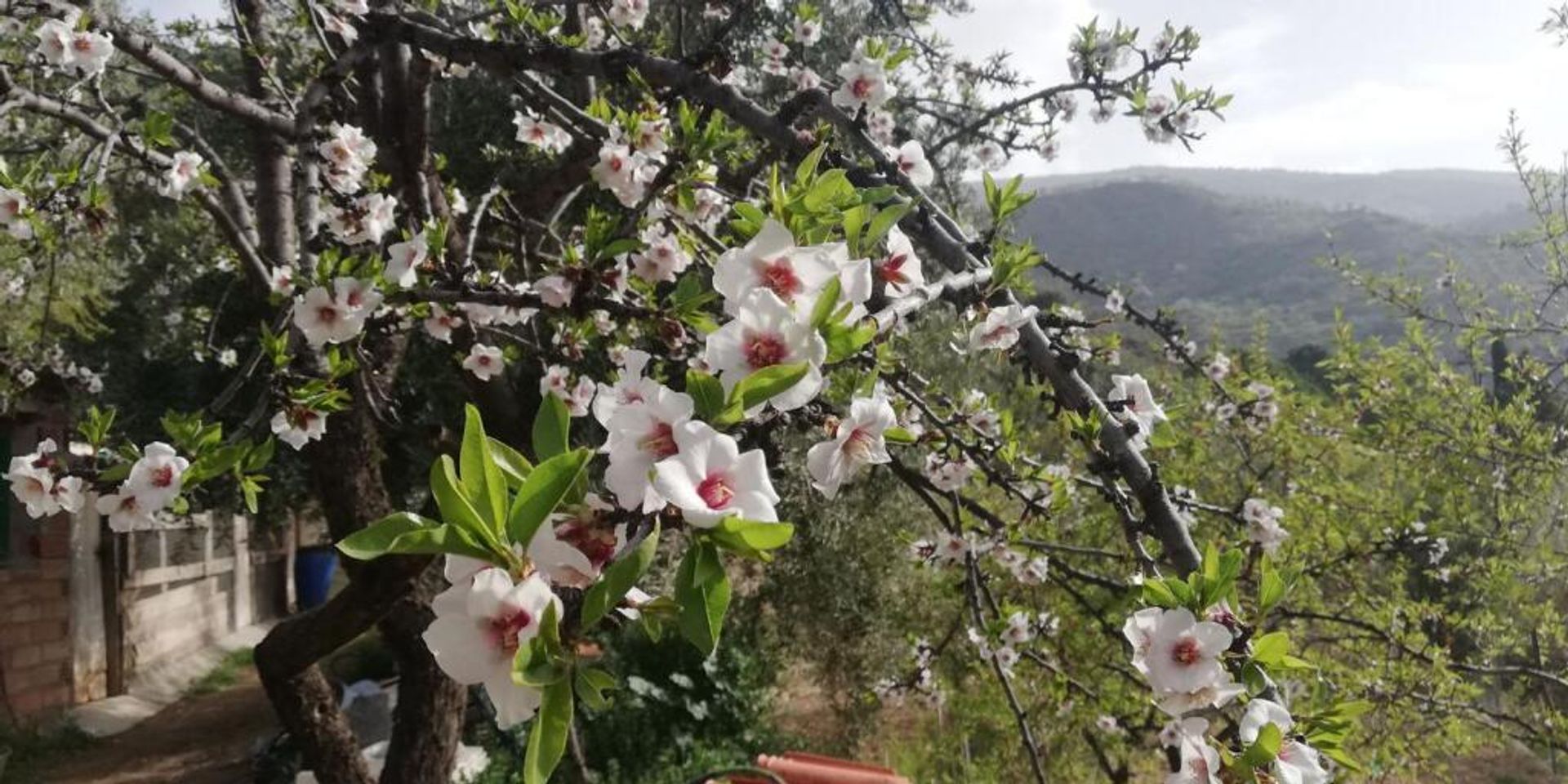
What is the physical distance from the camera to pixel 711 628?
72 cm

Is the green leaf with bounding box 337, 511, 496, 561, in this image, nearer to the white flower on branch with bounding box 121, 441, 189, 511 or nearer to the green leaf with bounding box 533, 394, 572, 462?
the green leaf with bounding box 533, 394, 572, 462

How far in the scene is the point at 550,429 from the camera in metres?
0.83

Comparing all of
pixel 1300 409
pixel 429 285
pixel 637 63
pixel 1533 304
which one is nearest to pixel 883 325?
pixel 637 63

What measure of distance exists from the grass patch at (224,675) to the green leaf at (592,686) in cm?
1070

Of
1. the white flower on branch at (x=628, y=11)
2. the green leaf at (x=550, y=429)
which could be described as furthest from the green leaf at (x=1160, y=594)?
the white flower on branch at (x=628, y=11)

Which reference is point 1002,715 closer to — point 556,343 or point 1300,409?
point 1300,409

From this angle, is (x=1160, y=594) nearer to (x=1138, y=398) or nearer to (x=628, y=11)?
(x=1138, y=398)

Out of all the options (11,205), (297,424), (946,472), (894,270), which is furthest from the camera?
(946,472)

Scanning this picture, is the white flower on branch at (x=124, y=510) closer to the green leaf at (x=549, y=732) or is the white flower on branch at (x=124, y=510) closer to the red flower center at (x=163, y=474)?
the red flower center at (x=163, y=474)

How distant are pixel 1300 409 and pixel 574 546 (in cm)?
739

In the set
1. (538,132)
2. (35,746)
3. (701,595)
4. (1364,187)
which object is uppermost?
(1364,187)

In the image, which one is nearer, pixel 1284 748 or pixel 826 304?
pixel 826 304

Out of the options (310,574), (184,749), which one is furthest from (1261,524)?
(310,574)

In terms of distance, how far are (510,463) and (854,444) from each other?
390mm
